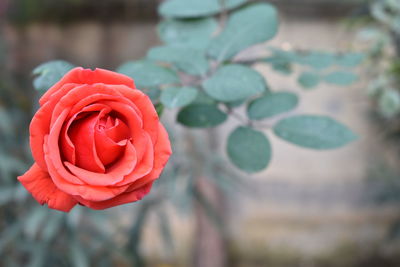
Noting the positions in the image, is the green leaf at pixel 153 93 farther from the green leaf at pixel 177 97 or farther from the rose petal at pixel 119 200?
the rose petal at pixel 119 200

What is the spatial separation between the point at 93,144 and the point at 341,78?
581mm

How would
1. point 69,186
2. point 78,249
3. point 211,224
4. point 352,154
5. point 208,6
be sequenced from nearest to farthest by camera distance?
point 69,186 < point 208,6 < point 78,249 < point 211,224 < point 352,154

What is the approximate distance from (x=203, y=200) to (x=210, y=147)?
0.34m

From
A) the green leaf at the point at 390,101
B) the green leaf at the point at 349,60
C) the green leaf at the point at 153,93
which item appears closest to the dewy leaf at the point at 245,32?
the green leaf at the point at 153,93

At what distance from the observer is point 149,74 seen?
0.54 meters

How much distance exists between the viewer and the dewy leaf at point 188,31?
671mm

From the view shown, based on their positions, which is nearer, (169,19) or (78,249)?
(169,19)

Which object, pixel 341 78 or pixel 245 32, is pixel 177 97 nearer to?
pixel 245 32

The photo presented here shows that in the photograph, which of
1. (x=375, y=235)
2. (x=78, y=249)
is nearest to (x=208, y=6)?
(x=78, y=249)

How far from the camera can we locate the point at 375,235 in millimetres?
2342

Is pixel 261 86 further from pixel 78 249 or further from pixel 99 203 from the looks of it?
pixel 78 249

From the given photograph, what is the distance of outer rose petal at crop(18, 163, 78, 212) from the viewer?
0.36 m

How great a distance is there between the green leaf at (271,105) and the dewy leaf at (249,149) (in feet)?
0.14

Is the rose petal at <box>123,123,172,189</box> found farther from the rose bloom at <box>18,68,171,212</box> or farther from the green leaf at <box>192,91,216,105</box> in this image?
the green leaf at <box>192,91,216,105</box>
